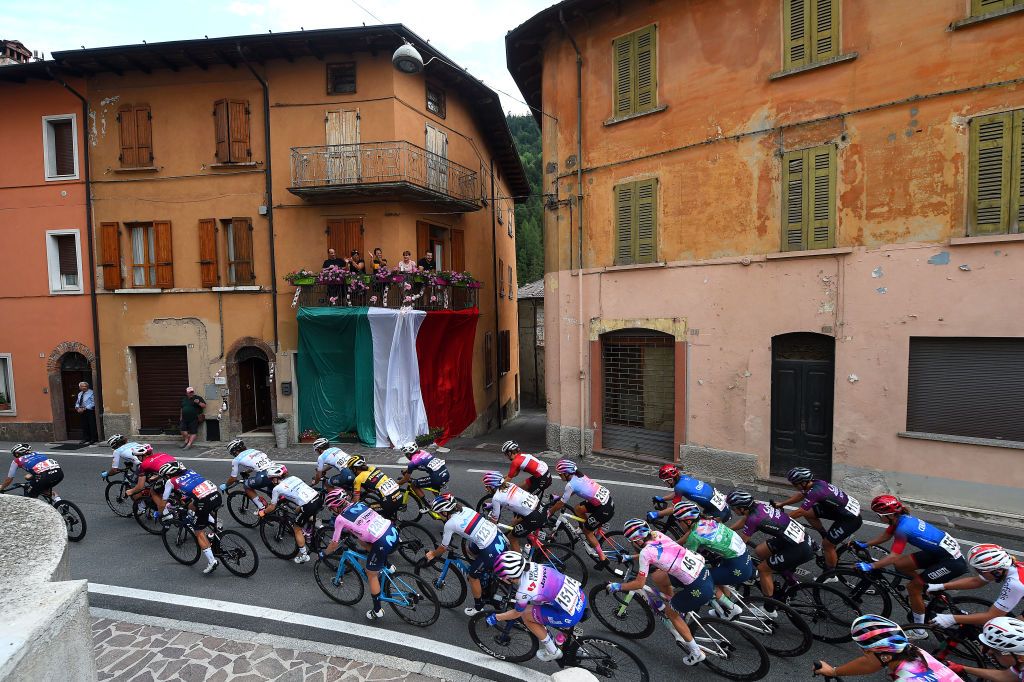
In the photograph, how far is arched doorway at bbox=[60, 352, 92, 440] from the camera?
54.1 ft

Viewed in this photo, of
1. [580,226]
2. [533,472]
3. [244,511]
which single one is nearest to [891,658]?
[533,472]

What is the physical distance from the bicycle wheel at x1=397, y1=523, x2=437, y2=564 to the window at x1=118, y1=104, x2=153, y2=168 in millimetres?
14365

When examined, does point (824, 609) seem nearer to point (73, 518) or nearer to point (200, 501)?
point (200, 501)

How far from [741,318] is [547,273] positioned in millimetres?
4944

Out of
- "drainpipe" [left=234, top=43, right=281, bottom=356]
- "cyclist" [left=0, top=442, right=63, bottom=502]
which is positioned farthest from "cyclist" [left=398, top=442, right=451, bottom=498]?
"drainpipe" [left=234, top=43, right=281, bottom=356]

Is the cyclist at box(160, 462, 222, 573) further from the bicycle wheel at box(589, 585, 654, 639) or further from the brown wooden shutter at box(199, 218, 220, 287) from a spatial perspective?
the brown wooden shutter at box(199, 218, 220, 287)

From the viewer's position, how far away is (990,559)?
4.73 m

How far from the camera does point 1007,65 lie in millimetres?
8469

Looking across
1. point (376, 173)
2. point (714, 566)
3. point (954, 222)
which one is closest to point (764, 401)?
point (954, 222)

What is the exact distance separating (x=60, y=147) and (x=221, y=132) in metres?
5.51

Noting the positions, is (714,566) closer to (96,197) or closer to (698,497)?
(698,497)

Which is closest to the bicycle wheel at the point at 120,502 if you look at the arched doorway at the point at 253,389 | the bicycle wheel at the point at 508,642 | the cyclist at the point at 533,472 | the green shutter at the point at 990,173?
the arched doorway at the point at 253,389

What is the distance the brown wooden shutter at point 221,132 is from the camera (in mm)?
15242

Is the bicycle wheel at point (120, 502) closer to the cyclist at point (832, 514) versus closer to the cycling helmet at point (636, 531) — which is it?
the cycling helmet at point (636, 531)
